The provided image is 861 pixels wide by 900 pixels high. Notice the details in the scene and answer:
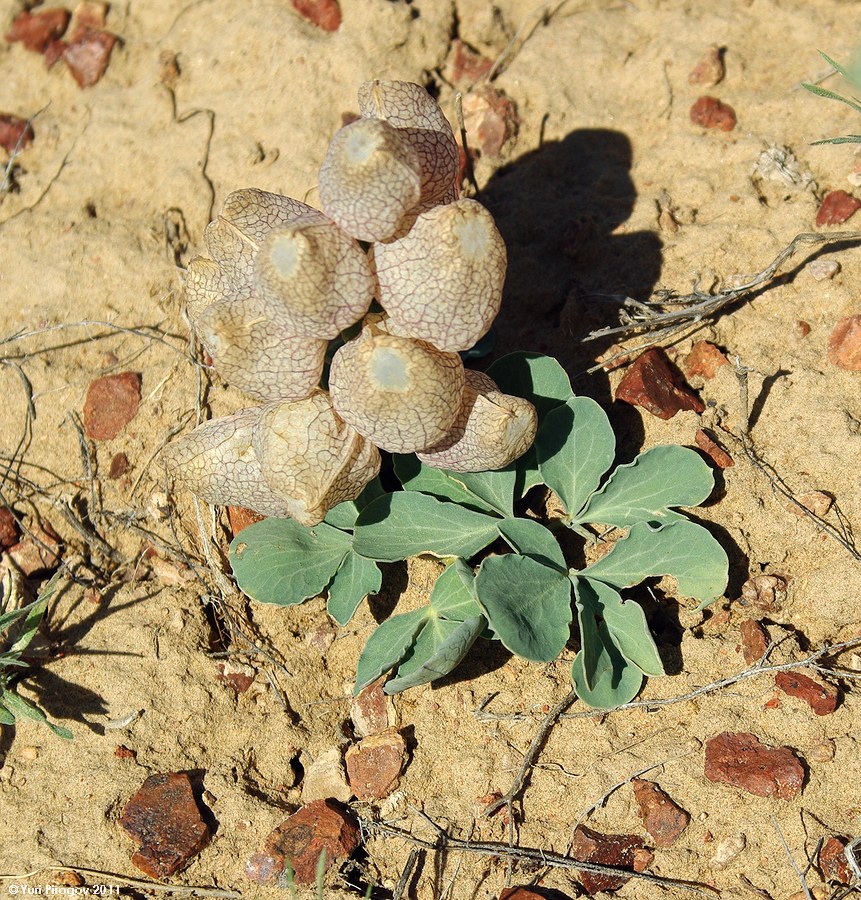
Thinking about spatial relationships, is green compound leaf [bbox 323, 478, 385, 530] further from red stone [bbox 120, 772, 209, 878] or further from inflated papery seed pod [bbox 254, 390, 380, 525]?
red stone [bbox 120, 772, 209, 878]

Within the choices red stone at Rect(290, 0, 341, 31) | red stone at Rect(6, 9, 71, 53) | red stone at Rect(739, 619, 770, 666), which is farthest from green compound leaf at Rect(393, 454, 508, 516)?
red stone at Rect(6, 9, 71, 53)

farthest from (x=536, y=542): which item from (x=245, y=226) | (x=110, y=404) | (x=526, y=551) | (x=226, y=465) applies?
(x=110, y=404)

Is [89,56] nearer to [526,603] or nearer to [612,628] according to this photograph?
[526,603]

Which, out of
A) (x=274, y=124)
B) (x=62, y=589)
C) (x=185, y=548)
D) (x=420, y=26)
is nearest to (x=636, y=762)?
(x=185, y=548)

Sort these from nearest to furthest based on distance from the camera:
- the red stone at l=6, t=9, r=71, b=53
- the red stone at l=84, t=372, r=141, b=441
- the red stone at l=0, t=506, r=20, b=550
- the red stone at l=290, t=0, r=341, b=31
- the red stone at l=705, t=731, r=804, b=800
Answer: the red stone at l=705, t=731, r=804, b=800 → the red stone at l=0, t=506, r=20, b=550 → the red stone at l=84, t=372, r=141, b=441 → the red stone at l=290, t=0, r=341, b=31 → the red stone at l=6, t=9, r=71, b=53

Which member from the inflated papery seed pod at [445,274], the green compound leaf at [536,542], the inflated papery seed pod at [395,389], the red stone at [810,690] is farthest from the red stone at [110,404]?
the red stone at [810,690]

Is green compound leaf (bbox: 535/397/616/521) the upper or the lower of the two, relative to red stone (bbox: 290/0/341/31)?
lower

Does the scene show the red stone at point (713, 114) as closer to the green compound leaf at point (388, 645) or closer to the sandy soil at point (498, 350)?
the sandy soil at point (498, 350)
